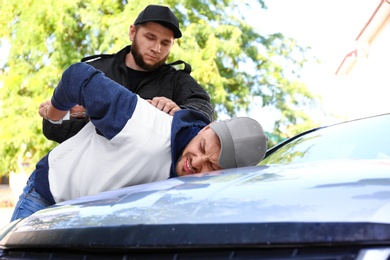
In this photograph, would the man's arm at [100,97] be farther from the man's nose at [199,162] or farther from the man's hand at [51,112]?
the man's nose at [199,162]

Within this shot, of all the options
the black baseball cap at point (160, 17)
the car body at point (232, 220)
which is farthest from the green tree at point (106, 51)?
the car body at point (232, 220)

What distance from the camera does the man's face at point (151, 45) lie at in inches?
131

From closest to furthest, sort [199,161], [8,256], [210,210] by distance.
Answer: [210,210], [8,256], [199,161]

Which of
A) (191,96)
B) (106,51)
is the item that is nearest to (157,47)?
(191,96)

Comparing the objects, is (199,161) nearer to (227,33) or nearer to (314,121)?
(227,33)

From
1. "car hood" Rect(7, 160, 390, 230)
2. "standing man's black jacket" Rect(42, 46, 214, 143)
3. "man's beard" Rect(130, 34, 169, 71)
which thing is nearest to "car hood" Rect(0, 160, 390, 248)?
"car hood" Rect(7, 160, 390, 230)

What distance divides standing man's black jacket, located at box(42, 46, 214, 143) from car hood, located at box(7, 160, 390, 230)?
966mm

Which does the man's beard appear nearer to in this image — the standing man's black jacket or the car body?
the standing man's black jacket

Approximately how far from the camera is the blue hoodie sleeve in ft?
7.78

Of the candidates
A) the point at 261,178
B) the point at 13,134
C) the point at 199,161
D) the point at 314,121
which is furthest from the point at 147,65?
the point at 314,121

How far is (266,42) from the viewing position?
13.7 meters

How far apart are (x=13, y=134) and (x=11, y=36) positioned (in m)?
2.06

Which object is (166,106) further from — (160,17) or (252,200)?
(252,200)

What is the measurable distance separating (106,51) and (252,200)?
10.8 meters
